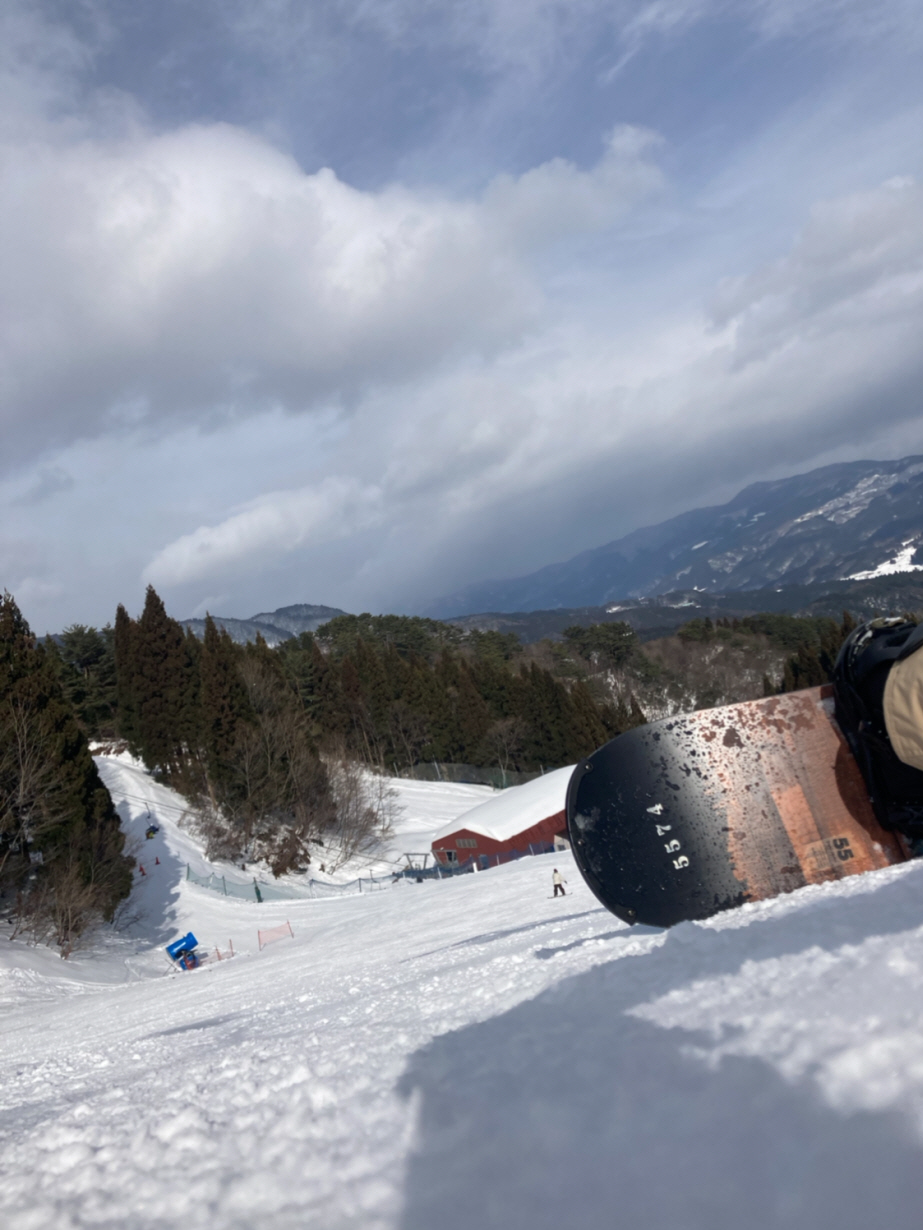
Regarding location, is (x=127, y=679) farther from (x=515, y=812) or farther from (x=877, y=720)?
(x=877, y=720)

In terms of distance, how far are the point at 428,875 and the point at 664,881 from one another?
30172mm

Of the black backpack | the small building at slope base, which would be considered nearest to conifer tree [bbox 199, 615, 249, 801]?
the small building at slope base

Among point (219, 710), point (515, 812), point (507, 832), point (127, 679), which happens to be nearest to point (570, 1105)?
point (507, 832)

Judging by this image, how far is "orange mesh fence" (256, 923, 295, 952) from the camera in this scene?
19.5 m

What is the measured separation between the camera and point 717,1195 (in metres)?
1.49

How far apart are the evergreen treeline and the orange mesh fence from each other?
4590mm

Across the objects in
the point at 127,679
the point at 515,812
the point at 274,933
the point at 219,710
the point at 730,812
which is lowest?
the point at 274,933

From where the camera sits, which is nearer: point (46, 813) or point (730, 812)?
point (730, 812)

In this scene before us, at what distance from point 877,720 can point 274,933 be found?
20.0 metres

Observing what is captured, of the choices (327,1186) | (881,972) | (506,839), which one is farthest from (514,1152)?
(506,839)

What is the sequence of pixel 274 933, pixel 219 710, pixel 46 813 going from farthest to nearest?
pixel 219 710, pixel 274 933, pixel 46 813

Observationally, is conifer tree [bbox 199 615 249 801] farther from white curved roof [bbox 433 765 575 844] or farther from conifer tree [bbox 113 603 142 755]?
white curved roof [bbox 433 765 575 844]

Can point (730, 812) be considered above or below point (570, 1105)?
above

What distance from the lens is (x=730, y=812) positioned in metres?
4.00
